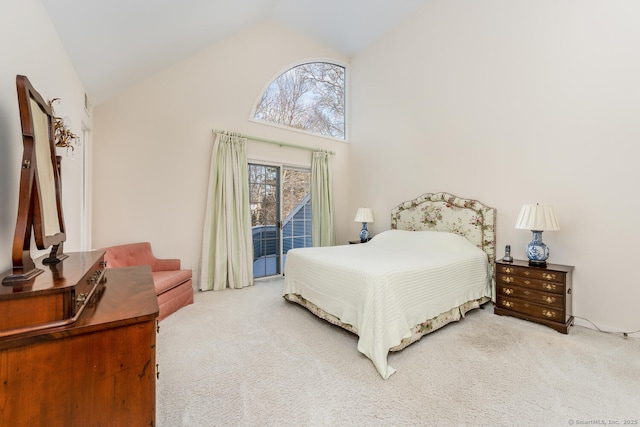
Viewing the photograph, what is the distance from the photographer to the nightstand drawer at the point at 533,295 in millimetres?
2635

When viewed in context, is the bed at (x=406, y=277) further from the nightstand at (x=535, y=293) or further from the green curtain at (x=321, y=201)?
the green curtain at (x=321, y=201)

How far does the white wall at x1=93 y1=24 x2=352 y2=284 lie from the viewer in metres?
3.36

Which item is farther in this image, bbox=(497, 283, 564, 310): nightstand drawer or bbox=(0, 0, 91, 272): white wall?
bbox=(497, 283, 564, 310): nightstand drawer

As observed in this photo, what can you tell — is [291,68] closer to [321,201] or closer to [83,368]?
[321,201]

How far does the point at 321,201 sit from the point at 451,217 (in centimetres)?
215

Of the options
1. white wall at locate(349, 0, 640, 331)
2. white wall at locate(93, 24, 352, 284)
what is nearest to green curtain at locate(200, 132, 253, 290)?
white wall at locate(93, 24, 352, 284)

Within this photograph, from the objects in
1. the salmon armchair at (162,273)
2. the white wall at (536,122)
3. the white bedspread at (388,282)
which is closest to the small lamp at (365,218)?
the white wall at (536,122)

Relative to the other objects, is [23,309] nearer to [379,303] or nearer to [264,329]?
[379,303]

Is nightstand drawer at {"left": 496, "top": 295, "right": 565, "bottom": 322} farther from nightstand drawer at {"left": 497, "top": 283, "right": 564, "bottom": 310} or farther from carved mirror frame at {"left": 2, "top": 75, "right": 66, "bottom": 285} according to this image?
carved mirror frame at {"left": 2, "top": 75, "right": 66, "bottom": 285}

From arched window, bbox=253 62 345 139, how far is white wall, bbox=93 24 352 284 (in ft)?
0.64

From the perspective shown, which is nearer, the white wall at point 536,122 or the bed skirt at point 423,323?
the bed skirt at point 423,323

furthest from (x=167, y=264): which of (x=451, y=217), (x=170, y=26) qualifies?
(x=451, y=217)

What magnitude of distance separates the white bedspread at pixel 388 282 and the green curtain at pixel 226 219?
3.64 ft

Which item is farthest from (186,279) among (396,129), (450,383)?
(396,129)
